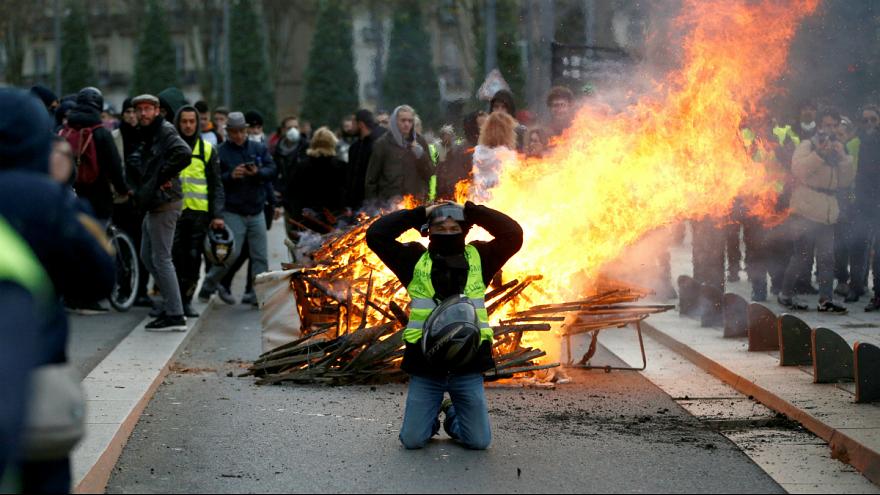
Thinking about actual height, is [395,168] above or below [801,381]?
above

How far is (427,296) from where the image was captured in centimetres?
788

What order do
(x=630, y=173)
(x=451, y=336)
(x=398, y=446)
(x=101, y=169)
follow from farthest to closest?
1. (x=101, y=169)
2. (x=630, y=173)
3. (x=398, y=446)
4. (x=451, y=336)

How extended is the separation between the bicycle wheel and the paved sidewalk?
5.27m

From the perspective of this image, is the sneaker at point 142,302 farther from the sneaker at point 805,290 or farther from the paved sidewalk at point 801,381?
the sneaker at point 805,290

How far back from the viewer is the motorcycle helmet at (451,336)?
299 inches

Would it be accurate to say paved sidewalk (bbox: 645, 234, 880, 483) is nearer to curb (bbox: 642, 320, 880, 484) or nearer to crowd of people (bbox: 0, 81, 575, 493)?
curb (bbox: 642, 320, 880, 484)

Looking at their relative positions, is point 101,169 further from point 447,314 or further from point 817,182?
point 817,182

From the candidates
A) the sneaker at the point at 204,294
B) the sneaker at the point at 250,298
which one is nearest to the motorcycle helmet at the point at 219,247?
the sneaker at the point at 204,294

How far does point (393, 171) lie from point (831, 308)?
15.2 ft

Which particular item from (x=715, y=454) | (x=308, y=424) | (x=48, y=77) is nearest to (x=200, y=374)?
(x=308, y=424)

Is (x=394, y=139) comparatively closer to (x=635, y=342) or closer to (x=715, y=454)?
(x=635, y=342)

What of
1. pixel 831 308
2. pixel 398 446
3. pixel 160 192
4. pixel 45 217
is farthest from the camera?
pixel 831 308

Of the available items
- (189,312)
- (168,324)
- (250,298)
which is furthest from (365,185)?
(168,324)

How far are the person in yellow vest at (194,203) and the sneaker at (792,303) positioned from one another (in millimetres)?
5835
